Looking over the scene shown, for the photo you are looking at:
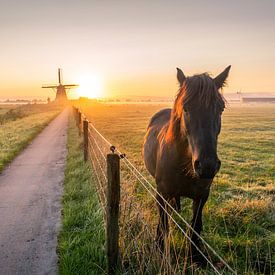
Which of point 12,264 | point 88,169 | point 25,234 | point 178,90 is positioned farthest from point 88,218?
point 88,169

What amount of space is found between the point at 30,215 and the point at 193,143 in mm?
4340

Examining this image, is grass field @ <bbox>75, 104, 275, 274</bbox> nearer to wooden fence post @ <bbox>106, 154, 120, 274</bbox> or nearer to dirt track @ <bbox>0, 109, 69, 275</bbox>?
wooden fence post @ <bbox>106, 154, 120, 274</bbox>

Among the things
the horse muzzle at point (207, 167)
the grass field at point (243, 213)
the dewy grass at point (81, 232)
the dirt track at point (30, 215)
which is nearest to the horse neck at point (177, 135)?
the grass field at point (243, 213)

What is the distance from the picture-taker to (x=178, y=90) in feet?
13.3

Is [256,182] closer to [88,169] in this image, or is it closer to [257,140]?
[88,169]

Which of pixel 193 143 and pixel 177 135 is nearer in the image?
pixel 193 143

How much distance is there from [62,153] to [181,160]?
34.0 feet

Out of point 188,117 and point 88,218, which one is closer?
point 188,117

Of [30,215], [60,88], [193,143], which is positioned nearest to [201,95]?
[193,143]

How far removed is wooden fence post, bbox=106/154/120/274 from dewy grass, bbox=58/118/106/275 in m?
0.22

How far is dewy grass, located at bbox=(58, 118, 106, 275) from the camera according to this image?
4152 millimetres

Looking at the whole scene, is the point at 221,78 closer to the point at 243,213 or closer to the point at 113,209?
the point at 113,209

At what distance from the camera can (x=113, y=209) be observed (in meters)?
3.94

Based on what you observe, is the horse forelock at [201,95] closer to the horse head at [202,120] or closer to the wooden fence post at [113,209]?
the horse head at [202,120]
